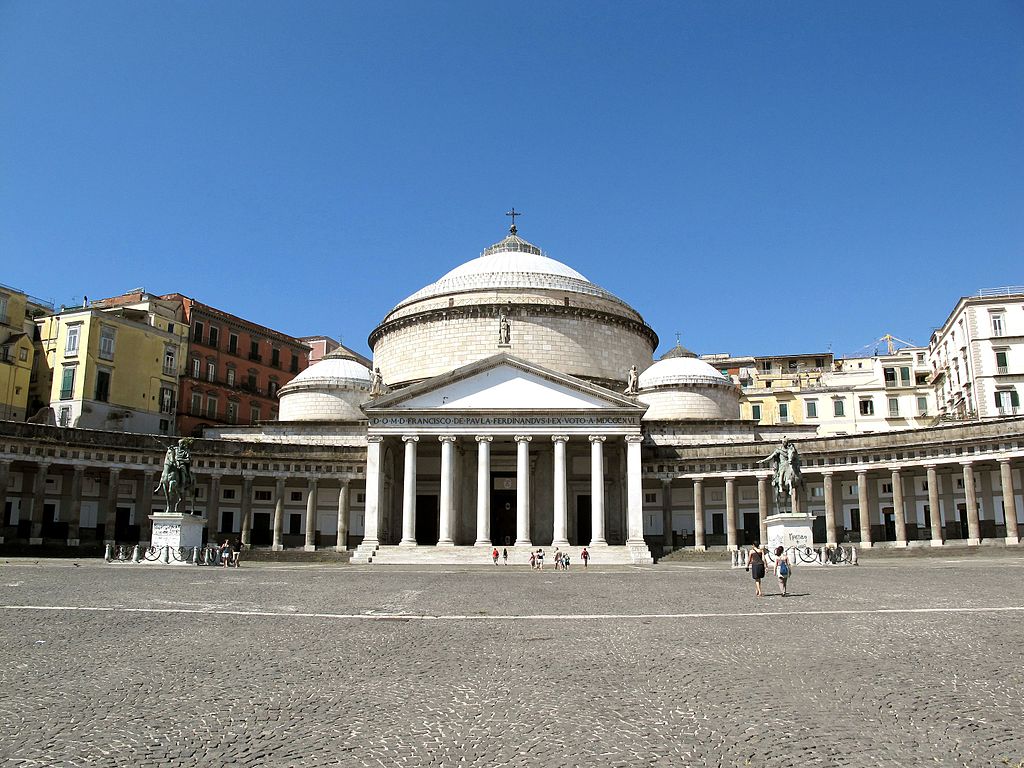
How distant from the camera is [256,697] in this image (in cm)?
895

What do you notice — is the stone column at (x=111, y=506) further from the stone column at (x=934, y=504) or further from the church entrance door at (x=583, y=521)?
the stone column at (x=934, y=504)

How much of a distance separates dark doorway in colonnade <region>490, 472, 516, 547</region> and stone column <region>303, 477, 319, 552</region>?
10521 millimetres

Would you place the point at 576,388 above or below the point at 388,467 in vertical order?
above

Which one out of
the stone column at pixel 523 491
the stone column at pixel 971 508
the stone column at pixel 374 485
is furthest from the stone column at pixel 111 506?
the stone column at pixel 971 508

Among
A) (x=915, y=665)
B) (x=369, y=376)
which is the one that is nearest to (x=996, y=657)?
(x=915, y=665)

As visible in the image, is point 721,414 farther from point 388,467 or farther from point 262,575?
point 262,575

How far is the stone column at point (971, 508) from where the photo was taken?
146ft

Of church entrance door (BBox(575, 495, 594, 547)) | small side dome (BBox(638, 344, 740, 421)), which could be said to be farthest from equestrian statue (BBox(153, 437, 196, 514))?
small side dome (BBox(638, 344, 740, 421))

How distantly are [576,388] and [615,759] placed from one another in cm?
4064

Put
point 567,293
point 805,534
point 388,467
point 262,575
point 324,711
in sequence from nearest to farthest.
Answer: point 324,711 < point 262,575 < point 805,534 < point 388,467 < point 567,293

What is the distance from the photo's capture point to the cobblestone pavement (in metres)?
7.23

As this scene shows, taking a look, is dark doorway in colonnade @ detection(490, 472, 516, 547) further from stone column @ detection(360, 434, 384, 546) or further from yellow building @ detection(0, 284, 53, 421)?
yellow building @ detection(0, 284, 53, 421)

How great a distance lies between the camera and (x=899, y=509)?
47875mm

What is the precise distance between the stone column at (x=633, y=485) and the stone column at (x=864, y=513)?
12.4m
